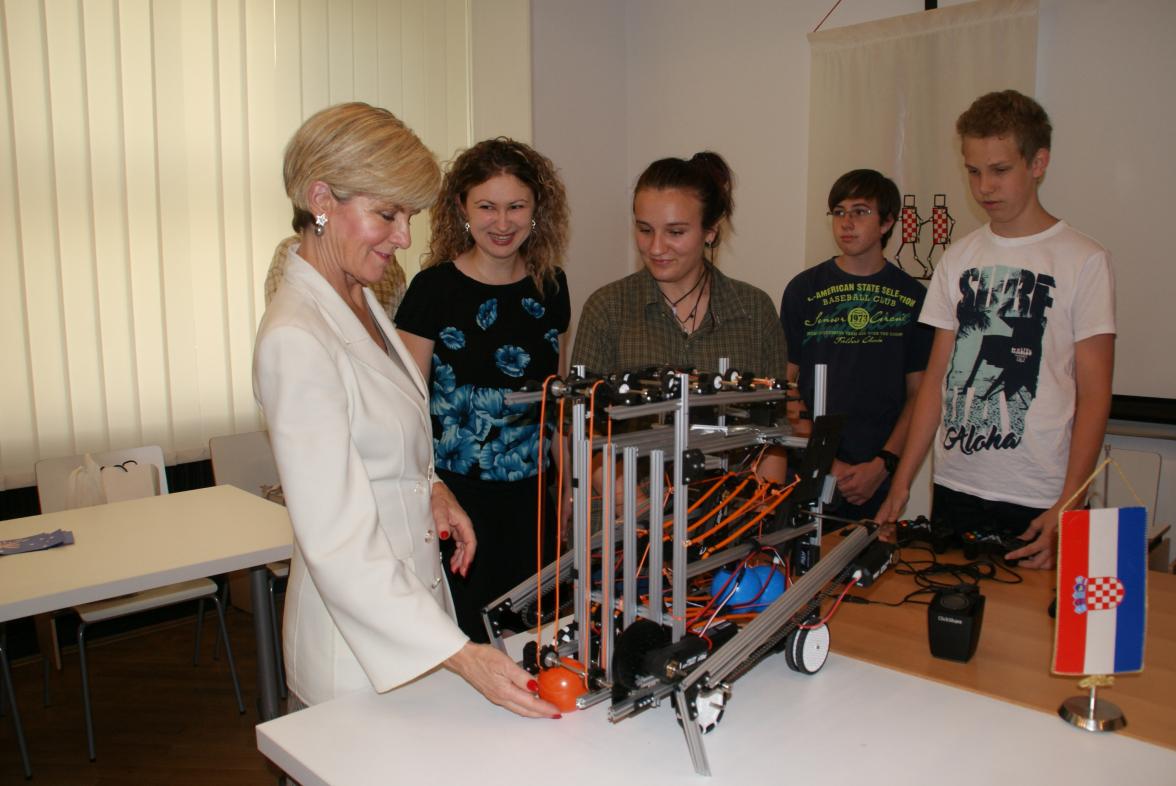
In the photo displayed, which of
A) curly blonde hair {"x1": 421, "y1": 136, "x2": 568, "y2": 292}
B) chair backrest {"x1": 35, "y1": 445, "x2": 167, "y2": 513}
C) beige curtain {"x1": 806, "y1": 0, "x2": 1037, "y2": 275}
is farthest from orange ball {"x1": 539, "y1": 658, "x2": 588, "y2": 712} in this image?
beige curtain {"x1": 806, "y1": 0, "x2": 1037, "y2": 275}

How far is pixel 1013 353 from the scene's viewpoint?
2.15m

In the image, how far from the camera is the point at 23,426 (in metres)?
3.38

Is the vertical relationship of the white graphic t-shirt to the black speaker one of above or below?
above

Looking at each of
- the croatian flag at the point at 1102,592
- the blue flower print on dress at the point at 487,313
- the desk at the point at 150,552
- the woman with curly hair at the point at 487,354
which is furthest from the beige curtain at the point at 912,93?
the desk at the point at 150,552

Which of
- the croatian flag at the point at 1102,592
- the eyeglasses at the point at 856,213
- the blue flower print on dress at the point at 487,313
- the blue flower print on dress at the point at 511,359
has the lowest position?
the croatian flag at the point at 1102,592

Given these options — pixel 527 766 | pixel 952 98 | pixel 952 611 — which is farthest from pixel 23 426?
pixel 952 98

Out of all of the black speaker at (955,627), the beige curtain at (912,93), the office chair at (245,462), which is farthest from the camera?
the beige curtain at (912,93)

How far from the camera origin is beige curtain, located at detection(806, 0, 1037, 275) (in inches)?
143

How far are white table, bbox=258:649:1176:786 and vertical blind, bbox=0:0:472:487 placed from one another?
2.71 m

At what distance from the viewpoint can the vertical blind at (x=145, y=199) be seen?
3.33 m

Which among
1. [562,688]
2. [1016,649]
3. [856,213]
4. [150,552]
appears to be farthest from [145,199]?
[1016,649]

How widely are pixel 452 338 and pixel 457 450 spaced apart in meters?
0.27

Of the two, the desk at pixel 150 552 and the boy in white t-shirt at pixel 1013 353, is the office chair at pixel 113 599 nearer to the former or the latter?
the desk at pixel 150 552

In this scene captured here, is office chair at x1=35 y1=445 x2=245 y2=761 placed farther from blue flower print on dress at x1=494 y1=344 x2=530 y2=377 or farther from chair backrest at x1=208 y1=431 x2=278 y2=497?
blue flower print on dress at x1=494 y1=344 x2=530 y2=377
